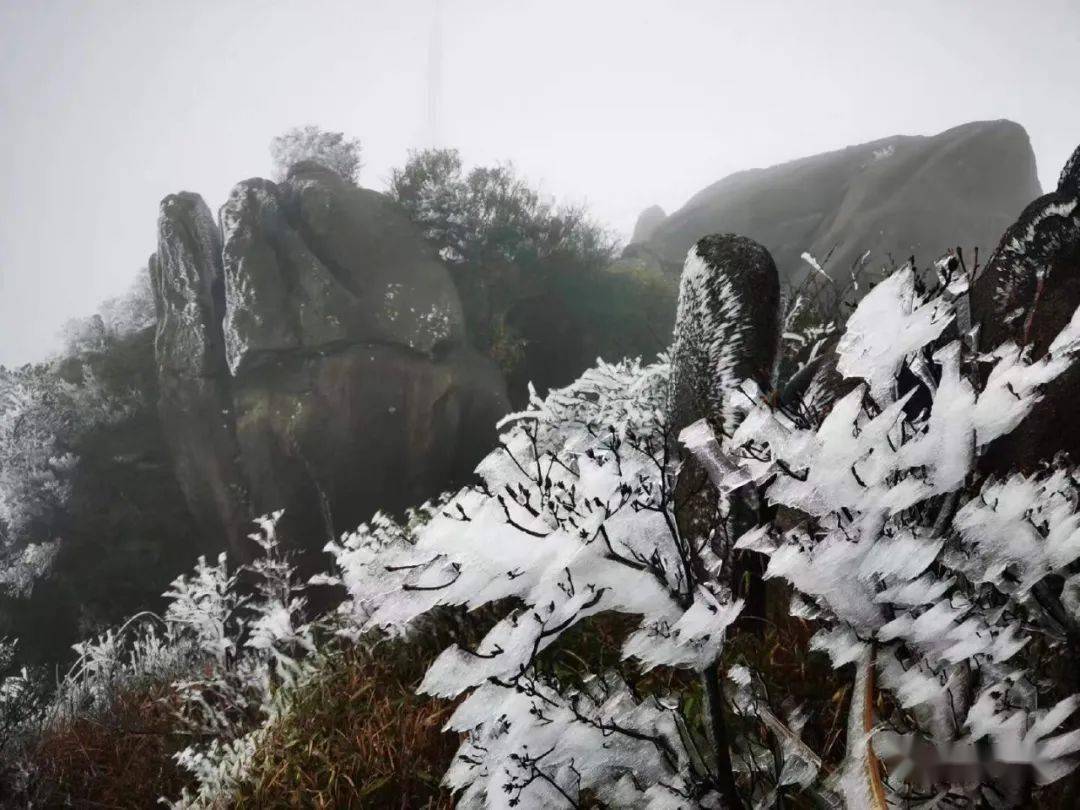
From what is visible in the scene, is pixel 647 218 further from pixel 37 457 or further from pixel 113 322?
pixel 37 457

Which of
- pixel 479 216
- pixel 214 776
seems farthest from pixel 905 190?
pixel 214 776

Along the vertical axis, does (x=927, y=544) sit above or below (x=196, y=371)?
below

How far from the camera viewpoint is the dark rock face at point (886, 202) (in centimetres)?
1455

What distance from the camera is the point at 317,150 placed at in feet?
39.1

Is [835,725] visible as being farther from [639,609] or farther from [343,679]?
[343,679]

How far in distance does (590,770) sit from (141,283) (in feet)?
46.6

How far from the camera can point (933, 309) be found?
83cm

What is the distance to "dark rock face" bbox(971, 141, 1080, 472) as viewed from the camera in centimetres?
208

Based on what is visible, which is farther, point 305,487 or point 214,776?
Result: point 305,487

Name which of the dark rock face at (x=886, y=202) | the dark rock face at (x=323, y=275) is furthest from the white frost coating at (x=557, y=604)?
the dark rock face at (x=886, y=202)

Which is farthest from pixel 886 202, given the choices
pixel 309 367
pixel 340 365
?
pixel 309 367

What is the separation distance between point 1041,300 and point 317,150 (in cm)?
1258

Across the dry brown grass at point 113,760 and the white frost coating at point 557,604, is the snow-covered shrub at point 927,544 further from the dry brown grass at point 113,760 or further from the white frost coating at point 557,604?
the dry brown grass at point 113,760

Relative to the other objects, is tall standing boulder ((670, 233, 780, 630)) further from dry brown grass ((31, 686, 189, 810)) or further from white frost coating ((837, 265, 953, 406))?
dry brown grass ((31, 686, 189, 810))
